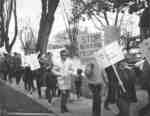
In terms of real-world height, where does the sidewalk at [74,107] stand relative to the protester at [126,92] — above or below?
below

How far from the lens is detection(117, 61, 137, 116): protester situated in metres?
7.01

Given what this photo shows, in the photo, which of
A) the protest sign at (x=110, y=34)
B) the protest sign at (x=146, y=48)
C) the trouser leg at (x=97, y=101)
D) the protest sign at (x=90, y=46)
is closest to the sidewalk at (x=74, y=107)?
the trouser leg at (x=97, y=101)

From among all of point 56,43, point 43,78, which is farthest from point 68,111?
point 56,43

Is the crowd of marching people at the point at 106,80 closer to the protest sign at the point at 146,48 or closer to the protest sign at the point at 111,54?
the protest sign at the point at 111,54

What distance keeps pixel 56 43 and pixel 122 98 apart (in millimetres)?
65155

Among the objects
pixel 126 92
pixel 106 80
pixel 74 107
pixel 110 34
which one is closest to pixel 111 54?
pixel 110 34

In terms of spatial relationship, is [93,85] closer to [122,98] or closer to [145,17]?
[122,98]

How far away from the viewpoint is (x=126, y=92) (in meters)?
7.01

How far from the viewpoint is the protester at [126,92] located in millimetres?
7008

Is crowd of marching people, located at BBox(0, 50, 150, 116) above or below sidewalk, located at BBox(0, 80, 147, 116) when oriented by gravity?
above

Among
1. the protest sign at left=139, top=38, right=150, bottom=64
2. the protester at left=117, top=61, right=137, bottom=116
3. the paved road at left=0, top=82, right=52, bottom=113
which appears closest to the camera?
the protest sign at left=139, top=38, right=150, bottom=64

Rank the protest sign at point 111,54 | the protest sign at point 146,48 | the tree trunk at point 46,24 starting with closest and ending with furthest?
the protest sign at point 146,48 < the protest sign at point 111,54 < the tree trunk at point 46,24

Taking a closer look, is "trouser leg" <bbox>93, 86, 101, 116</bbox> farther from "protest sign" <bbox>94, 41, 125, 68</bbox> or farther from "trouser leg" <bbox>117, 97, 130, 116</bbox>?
"protest sign" <bbox>94, 41, 125, 68</bbox>

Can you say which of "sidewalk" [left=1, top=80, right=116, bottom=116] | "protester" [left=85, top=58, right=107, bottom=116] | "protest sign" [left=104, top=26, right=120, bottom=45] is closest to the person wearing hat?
"sidewalk" [left=1, top=80, right=116, bottom=116]
